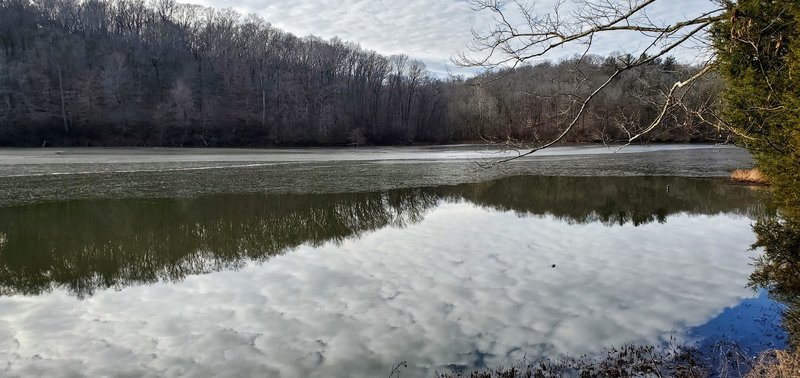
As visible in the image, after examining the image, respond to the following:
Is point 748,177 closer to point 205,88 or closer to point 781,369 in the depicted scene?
point 781,369

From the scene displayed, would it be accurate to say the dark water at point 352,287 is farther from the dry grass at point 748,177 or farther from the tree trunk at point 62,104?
the tree trunk at point 62,104

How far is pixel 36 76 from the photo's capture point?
52094 millimetres

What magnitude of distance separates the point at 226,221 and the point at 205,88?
183ft

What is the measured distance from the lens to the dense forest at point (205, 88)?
50594mm

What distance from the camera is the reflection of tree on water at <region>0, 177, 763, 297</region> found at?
8398 mm

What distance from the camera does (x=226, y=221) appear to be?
12.3 metres

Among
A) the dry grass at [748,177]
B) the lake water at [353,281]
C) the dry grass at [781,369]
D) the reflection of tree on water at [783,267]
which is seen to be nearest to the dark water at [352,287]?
the lake water at [353,281]

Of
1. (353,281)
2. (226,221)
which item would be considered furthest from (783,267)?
(226,221)

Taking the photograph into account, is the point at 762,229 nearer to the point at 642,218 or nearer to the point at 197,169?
the point at 642,218

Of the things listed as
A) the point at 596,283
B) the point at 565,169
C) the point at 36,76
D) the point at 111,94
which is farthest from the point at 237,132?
the point at 596,283

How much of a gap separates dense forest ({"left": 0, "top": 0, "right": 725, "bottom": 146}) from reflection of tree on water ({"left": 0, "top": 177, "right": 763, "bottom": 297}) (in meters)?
23.4

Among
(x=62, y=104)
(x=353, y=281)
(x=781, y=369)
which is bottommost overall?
(x=353, y=281)

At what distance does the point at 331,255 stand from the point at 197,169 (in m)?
18.9

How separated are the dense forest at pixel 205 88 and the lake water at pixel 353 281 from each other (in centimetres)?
2842
